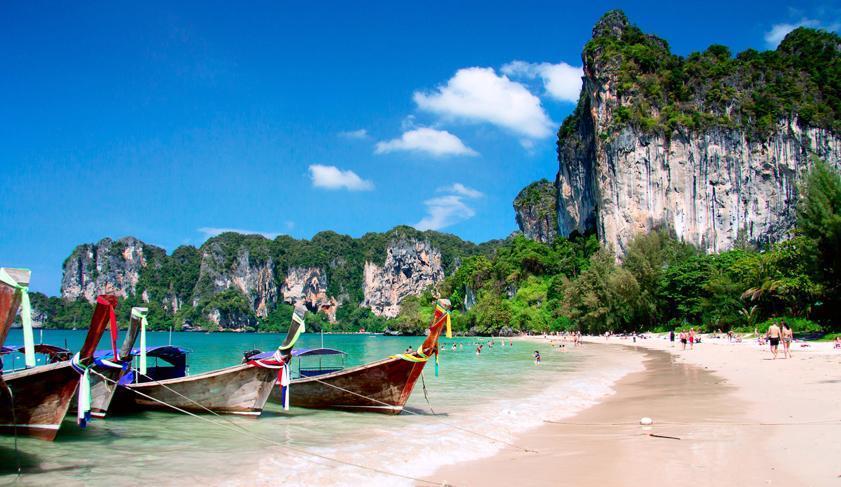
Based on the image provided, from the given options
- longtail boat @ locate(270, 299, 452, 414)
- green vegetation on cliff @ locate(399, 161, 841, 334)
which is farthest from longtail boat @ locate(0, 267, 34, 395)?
green vegetation on cliff @ locate(399, 161, 841, 334)

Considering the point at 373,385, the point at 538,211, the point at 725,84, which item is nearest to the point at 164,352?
the point at 373,385

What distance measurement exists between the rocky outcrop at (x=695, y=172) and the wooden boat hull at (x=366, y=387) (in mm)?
60914

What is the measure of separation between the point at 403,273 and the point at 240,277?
49272mm

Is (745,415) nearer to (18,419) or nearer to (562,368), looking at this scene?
(18,419)

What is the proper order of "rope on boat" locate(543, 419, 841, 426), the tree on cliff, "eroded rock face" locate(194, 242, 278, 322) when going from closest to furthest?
"rope on boat" locate(543, 419, 841, 426)
the tree on cliff
"eroded rock face" locate(194, 242, 278, 322)

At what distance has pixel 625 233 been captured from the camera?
6900 centimetres

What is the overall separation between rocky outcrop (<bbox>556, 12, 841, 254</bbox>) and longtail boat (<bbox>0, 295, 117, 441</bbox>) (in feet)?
216

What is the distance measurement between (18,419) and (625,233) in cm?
6775

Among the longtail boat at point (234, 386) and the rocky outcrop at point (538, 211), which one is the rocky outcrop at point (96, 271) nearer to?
the rocky outcrop at point (538, 211)

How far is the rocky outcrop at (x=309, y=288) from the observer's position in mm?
180500

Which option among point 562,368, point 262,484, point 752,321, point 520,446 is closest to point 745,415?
point 520,446

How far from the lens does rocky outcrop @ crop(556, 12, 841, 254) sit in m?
64.4

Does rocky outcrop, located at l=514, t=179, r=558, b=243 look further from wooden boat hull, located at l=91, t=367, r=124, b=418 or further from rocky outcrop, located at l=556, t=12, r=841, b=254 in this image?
wooden boat hull, located at l=91, t=367, r=124, b=418

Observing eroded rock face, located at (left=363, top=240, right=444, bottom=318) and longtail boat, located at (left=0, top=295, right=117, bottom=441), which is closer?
longtail boat, located at (left=0, top=295, right=117, bottom=441)
